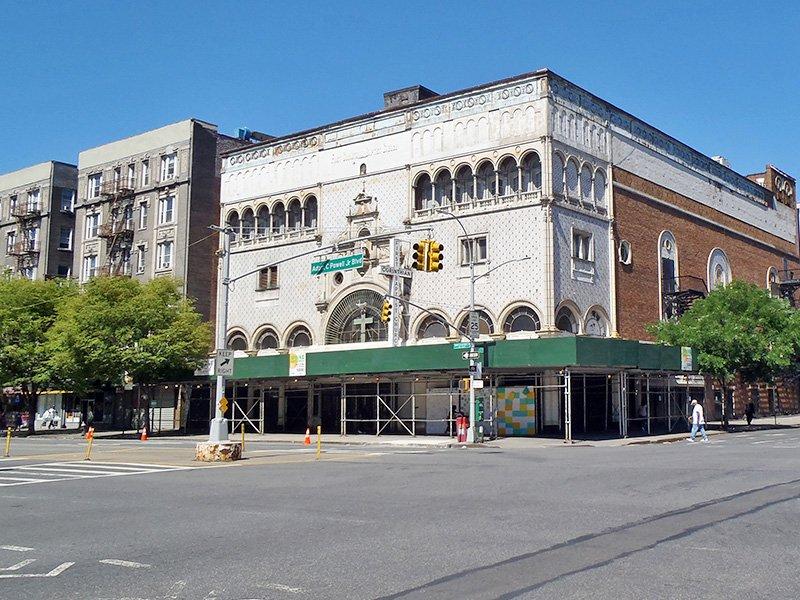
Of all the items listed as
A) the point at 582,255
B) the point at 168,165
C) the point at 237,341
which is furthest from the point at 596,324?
the point at 168,165

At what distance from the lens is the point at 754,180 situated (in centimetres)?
7125

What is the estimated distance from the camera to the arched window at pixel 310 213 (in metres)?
52.5

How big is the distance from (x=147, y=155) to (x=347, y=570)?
59198 mm

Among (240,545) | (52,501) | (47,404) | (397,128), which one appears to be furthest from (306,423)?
(240,545)

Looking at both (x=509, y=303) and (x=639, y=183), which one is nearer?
(x=509, y=303)

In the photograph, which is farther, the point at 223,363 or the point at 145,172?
the point at 145,172

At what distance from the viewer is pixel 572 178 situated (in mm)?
44500

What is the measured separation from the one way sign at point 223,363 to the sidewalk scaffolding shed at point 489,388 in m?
13.6

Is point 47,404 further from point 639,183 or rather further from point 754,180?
point 754,180

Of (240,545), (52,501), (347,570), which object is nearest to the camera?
(347,570)

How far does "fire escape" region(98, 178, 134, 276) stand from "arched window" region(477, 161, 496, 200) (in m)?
30.6

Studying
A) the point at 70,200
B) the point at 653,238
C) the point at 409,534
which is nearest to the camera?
the point at 409,534

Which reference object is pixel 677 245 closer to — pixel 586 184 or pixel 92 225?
pixel 586 184

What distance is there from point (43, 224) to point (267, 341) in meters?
31.8
